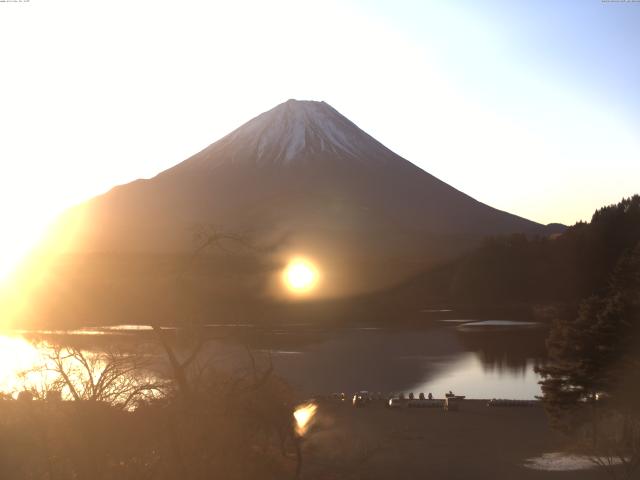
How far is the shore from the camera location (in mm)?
14273

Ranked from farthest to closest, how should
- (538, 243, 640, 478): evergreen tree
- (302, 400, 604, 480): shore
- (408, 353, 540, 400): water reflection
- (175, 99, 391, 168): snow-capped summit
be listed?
(175, 99, 391, 168): snow-capped summit → (408, 353, 540, 400): water reflection → (302, 400, 604, 480): shore → (538, 243, 640, 478): evergreen tree

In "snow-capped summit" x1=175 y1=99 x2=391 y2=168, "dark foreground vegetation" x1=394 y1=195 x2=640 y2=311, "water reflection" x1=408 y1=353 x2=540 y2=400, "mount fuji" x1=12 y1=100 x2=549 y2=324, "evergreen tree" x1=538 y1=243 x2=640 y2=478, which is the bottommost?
"water reflection" x1=408 y1=353 x2=540 y2=400

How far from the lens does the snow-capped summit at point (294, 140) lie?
14575cm

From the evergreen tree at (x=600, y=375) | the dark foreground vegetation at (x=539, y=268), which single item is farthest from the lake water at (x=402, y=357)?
the dark foreground vegetation at (x=539, y=268)

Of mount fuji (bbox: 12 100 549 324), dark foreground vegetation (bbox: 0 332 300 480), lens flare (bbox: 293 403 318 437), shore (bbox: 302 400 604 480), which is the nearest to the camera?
dark foreground vegetation (bbox: 0 332 300 480)

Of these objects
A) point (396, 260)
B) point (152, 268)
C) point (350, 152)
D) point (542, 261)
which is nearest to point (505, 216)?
point (350, 152)

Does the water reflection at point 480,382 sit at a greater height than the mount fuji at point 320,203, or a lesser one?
lesser

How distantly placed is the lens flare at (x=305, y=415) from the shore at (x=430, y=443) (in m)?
0.24

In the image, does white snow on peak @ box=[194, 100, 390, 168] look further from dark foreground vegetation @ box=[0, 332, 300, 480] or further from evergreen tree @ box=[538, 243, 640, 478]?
dark foreground vegetation @ box=[0, 332, 300, 480]

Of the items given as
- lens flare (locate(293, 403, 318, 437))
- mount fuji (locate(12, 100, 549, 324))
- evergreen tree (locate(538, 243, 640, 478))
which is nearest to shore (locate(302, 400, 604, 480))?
lens flare (locate(293, 403, 318, 437))

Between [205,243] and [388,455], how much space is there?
11.1 metres

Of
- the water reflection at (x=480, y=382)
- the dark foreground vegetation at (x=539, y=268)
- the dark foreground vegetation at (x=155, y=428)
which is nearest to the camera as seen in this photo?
the dark foreground vegetation at (x=155, y=428)

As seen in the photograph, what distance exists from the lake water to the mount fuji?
22992 mm

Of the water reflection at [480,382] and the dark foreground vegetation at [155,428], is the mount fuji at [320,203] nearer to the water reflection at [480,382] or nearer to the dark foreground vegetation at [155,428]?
the water reflection at [480,382]
